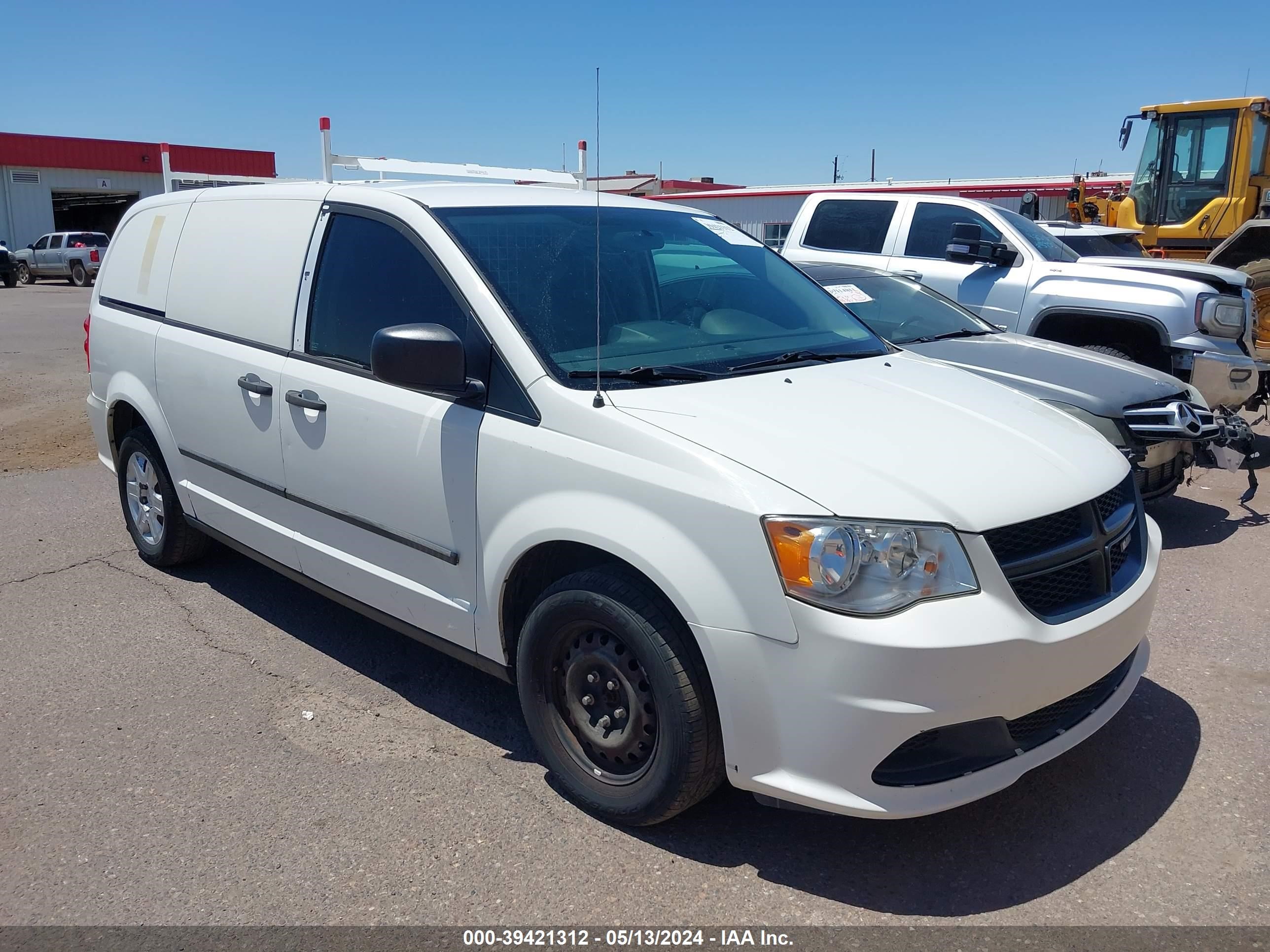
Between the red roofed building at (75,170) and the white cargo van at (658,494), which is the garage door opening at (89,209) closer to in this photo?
the red roofed building at (75,170)

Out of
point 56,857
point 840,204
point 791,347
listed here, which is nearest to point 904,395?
point 791,347

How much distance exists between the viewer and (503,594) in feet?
10.8

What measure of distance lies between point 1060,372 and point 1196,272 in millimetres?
2763

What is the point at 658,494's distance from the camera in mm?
2832

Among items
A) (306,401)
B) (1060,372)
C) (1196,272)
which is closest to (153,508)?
(306,401)

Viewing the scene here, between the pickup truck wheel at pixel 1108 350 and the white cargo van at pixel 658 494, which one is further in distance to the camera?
the pickup truck wheel at pixel 1108 350

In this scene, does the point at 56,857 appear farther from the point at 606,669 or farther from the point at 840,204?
the point at 840,204

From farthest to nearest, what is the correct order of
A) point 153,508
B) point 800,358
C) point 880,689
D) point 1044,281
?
point 1044,281
point 153,508
point 800,358
point 880,689

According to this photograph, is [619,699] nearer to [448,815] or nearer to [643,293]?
[448,815]

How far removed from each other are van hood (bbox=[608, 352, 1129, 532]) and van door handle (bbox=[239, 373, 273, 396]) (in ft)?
5.40

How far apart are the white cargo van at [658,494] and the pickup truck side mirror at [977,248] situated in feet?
13.9

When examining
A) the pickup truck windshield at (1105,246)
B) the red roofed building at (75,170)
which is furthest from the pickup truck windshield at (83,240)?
the pickup truck windshield at (1105,246)

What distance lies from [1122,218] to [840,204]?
17.4 ft

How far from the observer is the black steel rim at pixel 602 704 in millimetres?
3000
